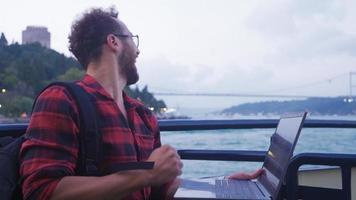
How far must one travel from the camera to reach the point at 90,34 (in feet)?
5.77

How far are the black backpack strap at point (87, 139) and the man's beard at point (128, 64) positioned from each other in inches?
A: 12.3

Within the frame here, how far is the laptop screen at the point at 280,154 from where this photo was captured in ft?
5.59

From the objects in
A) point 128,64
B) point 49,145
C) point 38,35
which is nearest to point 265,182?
point 128,64

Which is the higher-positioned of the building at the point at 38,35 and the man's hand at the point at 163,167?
the man's hand at the point at 163,167

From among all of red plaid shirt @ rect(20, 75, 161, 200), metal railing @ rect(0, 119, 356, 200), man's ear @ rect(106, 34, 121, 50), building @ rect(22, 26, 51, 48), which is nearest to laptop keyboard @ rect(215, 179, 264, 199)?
metal railing @ rect(0, 119, 356, 200)

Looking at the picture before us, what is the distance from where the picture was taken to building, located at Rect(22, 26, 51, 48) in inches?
206

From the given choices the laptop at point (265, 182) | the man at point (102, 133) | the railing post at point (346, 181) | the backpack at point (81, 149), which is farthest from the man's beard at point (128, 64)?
the railing post at point (346, 181)

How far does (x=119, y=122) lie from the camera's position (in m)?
1.59

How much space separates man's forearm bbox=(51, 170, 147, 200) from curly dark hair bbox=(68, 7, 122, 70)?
1.62 ft

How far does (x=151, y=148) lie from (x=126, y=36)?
0.38 meters

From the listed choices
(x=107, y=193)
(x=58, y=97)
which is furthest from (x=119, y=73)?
(x=107, y=193)

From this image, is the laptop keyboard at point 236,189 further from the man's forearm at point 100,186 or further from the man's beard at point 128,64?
the man's beard at point 128,64

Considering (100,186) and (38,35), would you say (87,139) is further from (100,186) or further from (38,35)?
(38,35)

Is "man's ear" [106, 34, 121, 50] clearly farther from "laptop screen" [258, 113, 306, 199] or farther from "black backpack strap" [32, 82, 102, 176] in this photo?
"laptop screen" [258, 113, 306, 199]
